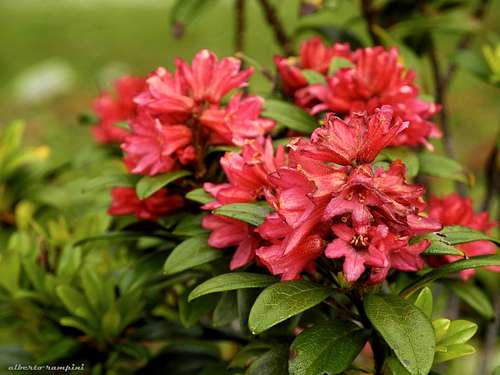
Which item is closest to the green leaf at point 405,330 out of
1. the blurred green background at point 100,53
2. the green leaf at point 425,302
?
the green leaf at point 425,302

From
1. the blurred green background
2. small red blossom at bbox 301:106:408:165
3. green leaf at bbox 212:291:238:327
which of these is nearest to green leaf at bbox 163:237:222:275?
green leaf at bbox 212:291:238:327

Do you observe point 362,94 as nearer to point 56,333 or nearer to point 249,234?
point 249,234

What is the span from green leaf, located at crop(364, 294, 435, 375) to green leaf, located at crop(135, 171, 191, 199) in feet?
1.50

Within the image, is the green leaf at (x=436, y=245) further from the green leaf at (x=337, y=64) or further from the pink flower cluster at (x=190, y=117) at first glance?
the green leaf at (x=337, y=64)

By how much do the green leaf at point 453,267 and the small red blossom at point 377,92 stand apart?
33 centimetres

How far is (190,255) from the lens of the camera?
4.38 ft

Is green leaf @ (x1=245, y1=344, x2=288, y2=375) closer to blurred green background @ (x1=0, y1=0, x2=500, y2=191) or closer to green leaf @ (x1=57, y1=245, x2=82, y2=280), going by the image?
green leaf @ (x1=57, y1=245, x2=82, y2=280)

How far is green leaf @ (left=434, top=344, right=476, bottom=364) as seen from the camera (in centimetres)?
124

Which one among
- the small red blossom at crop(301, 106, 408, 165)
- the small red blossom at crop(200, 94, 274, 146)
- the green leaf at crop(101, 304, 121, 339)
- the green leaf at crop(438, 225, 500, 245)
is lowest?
the green leaf at crop(101, 304, 121, 339)

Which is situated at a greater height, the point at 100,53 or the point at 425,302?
the point at 425,302

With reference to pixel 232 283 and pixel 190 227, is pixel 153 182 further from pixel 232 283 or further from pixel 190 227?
pixel 232 283

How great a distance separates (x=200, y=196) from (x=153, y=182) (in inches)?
4.6

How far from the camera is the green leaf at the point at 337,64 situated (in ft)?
5.06

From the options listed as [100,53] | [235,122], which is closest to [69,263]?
[235,122]
